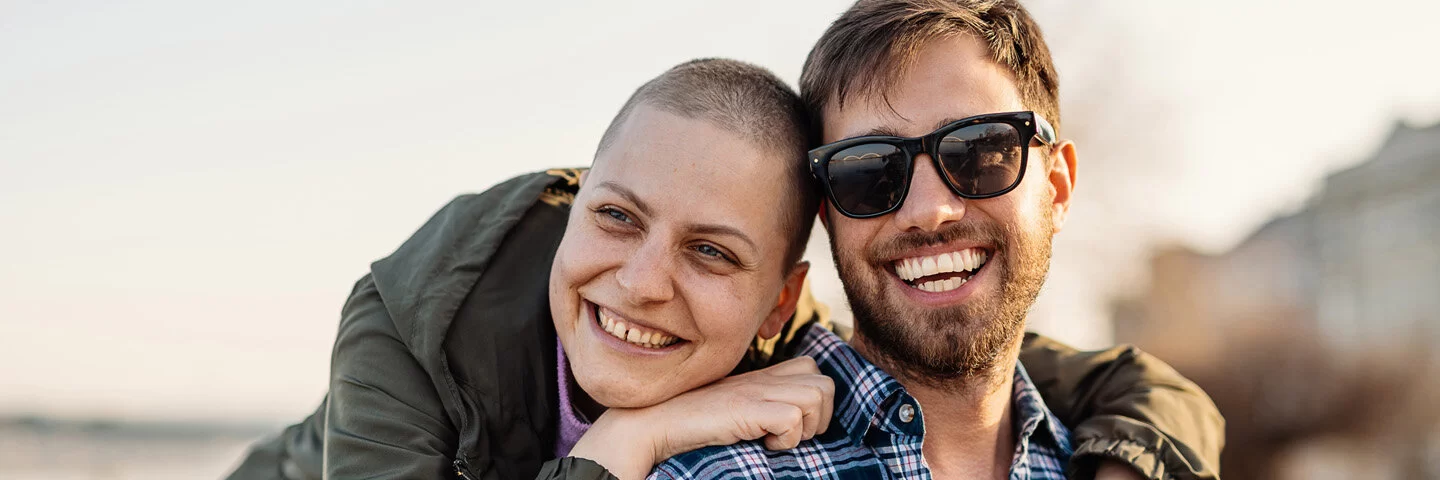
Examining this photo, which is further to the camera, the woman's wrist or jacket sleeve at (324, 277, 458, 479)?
jacket sleeve at (324, 277, 458, 479)

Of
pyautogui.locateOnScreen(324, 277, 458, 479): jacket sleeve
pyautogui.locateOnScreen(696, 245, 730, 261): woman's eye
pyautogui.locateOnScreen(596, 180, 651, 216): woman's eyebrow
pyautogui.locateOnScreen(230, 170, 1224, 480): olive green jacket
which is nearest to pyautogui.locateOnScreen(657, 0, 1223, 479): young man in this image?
pyautogui.locateOnScreen(230, 170, 1224, 480): olive green jacket

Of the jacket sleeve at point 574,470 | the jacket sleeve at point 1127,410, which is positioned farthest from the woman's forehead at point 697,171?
the jacket sleeve at point 1127,410

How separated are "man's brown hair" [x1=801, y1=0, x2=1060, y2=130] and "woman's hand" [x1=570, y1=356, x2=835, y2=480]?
30.6 inches

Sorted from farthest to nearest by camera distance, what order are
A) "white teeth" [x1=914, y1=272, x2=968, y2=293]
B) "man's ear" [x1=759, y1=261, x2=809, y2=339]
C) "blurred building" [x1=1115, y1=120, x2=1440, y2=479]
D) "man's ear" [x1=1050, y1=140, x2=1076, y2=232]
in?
"blurred building" [x1=1115, y1=120, x2=1440, y2=479] < "man's ear" [x1=1050, y1=140, x2=1076, y2=232] < "man's ear" [x1=759, y1=261, x2=809, y2=339] < "white teeth" [x1=914, y1=272, x2=968, y2=293]

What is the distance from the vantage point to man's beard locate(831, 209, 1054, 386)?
2791 millimetres

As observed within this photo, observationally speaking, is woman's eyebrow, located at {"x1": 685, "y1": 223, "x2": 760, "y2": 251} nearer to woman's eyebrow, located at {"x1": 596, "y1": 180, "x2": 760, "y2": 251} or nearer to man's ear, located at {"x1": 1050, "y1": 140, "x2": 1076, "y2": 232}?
woman's eyebrow, located at {"x1": 596, "y1": 180, "x2": 760, "y2": 251}

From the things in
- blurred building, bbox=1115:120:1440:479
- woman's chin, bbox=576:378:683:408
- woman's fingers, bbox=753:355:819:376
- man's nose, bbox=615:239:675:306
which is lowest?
blurred building, bbox=1115:120:1440:479

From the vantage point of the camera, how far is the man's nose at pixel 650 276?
2.53 metres

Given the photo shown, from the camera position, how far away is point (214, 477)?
12.2 m

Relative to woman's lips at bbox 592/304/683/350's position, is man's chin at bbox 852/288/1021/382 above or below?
below

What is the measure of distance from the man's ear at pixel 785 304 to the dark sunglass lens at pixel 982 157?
482 millimetres

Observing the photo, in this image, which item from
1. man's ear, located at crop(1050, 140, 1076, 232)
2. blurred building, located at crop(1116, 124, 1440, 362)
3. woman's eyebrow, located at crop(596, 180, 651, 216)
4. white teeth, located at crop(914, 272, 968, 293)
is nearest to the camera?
woman's eyebrow, located at crop(596, 180, 651, 216)

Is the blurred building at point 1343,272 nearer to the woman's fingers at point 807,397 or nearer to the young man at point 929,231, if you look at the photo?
the young man at point 929,231

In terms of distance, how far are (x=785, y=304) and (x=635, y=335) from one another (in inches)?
19.0
